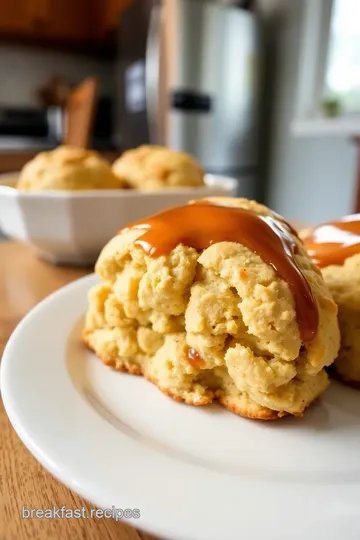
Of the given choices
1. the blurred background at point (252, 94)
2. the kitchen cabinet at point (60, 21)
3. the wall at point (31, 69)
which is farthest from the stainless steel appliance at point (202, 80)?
the wall at point (31, 69)

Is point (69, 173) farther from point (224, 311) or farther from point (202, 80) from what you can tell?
point (202, 80)

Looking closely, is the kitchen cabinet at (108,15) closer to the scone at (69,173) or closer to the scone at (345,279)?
the scone at (69,173)

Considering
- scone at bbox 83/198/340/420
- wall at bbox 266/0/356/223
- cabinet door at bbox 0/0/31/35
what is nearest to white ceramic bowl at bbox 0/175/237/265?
scone at bbox 83/198/340/420

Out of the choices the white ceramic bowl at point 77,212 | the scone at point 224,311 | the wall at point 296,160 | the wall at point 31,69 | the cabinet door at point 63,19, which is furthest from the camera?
the wall at point 31,69

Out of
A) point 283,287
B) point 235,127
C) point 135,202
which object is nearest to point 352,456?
point 283,287

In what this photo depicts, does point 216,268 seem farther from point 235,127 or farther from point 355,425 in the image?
point 235,127

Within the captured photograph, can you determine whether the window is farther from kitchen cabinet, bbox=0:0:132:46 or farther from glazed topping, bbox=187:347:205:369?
glazed topping, bbox=187:347:205:369
